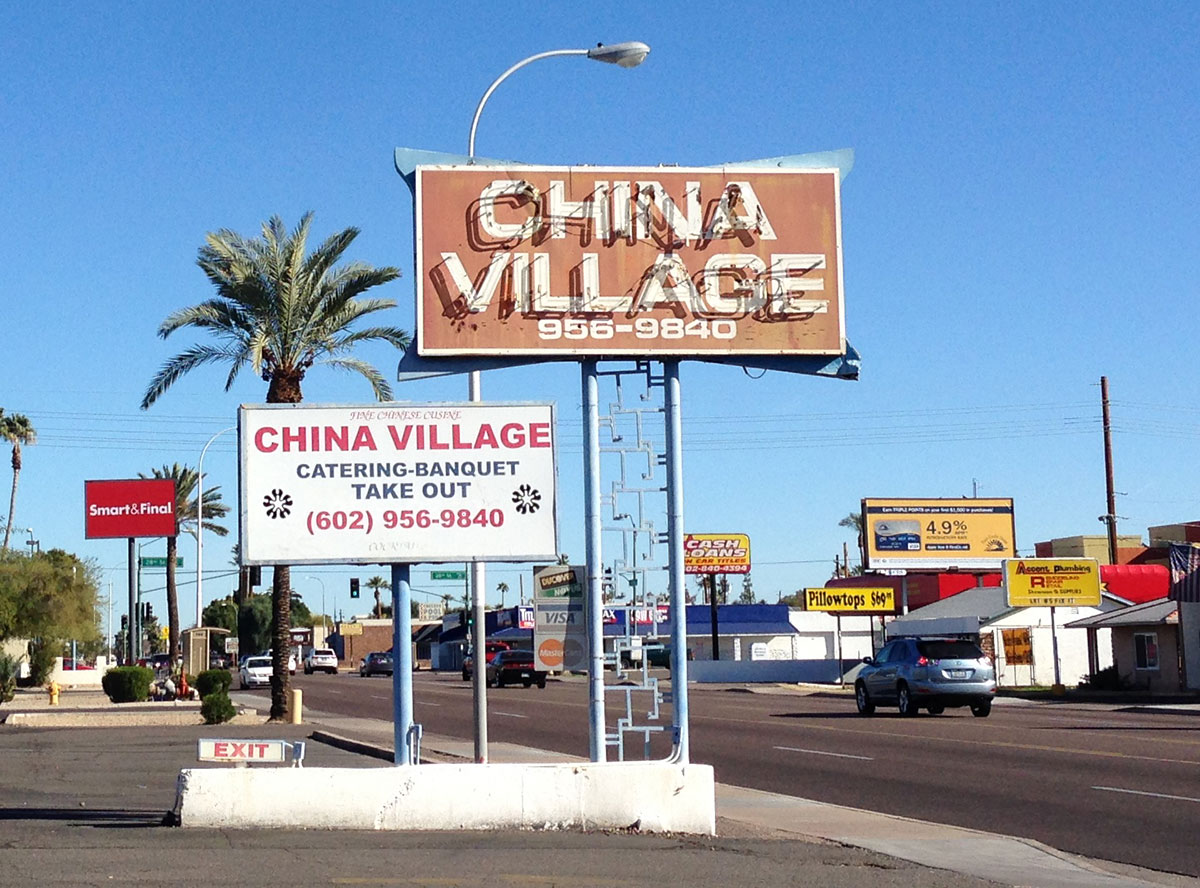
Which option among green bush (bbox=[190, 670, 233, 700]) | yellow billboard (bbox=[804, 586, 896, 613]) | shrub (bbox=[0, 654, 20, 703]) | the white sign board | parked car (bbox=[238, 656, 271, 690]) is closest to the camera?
the white sign board

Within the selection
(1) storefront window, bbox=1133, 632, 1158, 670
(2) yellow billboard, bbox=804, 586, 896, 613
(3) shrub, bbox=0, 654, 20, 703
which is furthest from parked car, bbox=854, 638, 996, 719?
(2) yellow billboard, bbox=804, 586, 896, 613

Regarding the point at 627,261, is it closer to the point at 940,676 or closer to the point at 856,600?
the point at 940,676

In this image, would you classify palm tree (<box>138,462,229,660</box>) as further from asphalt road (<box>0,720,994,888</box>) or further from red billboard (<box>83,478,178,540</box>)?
asphalt road (<box>0,720,994,888</box>)

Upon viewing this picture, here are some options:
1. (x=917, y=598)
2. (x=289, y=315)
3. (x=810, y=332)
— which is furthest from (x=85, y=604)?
(x=810, y=332)

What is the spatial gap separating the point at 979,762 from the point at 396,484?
1142cm

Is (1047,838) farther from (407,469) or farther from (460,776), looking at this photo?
(407,469)

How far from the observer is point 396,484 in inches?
536

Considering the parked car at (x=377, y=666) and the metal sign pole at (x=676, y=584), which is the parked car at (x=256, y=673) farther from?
the metal sign pole at (x=676, y=584)

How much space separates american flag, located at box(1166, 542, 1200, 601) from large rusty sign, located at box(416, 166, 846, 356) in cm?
3476

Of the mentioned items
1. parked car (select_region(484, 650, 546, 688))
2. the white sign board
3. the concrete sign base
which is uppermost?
the white sign board

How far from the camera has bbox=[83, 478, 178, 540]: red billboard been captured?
5984 cm

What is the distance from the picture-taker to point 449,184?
1394cm

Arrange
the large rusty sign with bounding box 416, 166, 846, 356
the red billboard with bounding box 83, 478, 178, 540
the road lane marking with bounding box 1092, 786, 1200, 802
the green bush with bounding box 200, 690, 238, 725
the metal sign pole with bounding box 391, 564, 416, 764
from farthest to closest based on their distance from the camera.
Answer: the red billboard with bounding box 83, 478, 178, 540
the green bush with bounding box 200, 690, 238, 725
the road lane marking with bounding box 1092, 786, 1200, 802
the large rusty sign with bounding box 416, 166, 846, 356
the metal sign pole with bounding box 391, 564, 416, 764

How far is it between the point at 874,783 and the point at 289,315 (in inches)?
752
